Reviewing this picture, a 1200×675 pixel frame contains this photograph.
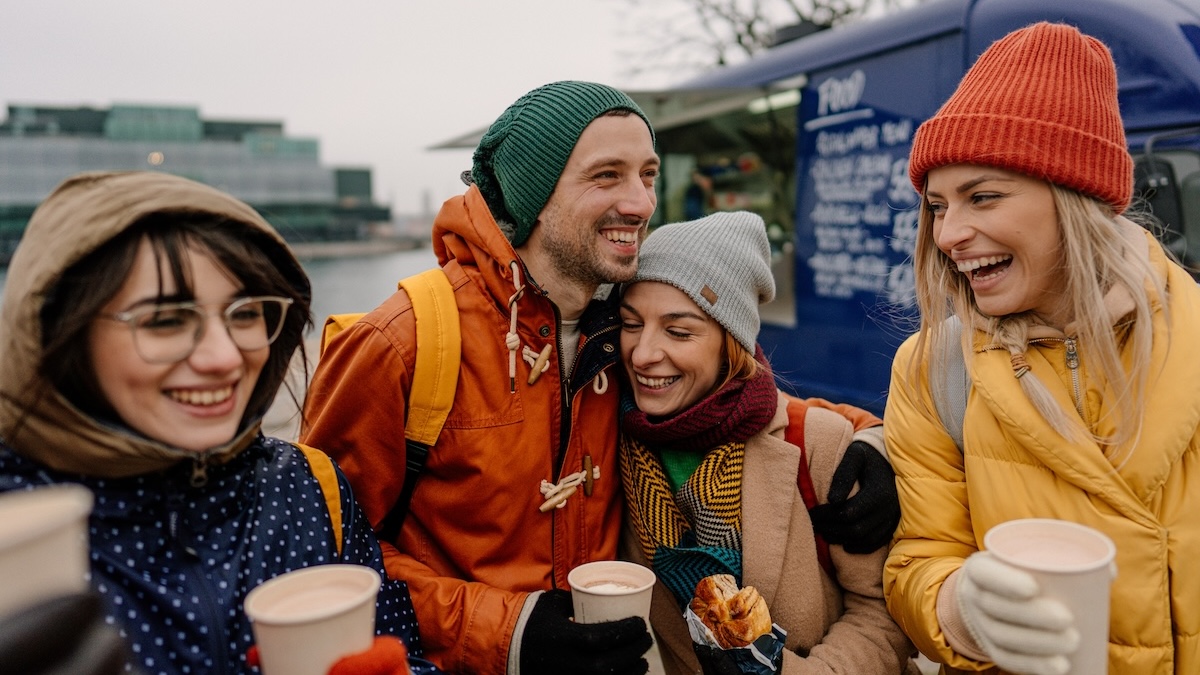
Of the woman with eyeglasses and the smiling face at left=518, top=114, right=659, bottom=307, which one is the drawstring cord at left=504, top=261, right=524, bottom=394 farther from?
the woman with eyeglasses

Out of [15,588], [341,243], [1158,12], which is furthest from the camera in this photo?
[341,243]

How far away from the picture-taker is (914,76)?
4.75 meters

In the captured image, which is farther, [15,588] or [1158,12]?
[1158,12]

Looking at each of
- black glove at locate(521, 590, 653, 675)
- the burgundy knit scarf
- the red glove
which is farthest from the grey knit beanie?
the red glove

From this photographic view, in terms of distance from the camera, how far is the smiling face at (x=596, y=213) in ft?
7.77

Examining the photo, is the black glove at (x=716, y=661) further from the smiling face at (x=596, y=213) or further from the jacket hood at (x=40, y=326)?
the jacket hood at (x=40, y=326)

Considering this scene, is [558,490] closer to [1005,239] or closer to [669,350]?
[669,350]

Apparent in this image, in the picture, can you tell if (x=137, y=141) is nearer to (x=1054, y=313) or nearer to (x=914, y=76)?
(x=914, y=76)

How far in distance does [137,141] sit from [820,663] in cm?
1050

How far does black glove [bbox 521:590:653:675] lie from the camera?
179 cm

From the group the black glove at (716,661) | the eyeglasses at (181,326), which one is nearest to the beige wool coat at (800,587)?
the black glove at (716,661)

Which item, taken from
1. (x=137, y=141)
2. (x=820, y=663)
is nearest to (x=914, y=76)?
(x=820, y=663)

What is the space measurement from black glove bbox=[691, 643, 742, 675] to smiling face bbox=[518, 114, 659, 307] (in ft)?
3.38

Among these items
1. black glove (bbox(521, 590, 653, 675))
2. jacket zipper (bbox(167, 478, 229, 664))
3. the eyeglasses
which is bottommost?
black glove (bbox(521, 590, 653, 675))
